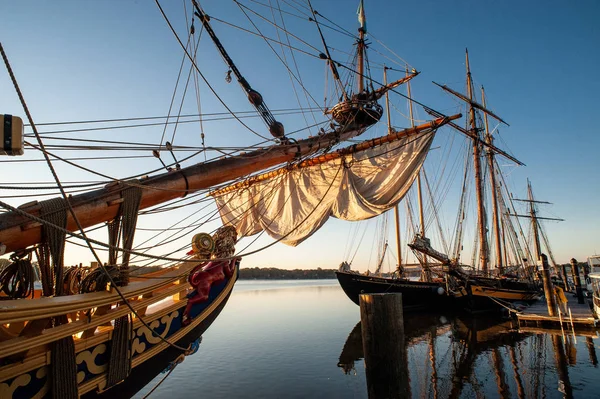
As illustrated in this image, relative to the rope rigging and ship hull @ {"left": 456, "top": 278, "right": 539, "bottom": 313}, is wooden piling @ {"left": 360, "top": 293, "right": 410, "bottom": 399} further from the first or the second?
ship hull @ {"left": 456, "top": 278, "right": 539, "bottom": 313}

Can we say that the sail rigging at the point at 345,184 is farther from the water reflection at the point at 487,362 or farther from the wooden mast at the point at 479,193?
the wooden mast at the point at 479,193

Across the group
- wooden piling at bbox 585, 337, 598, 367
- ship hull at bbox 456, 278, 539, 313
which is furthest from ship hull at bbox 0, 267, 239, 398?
ship hull at bbox 456, 278, 539, 313

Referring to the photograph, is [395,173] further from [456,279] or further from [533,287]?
[533,287]

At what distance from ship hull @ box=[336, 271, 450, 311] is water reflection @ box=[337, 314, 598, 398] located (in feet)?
19.1

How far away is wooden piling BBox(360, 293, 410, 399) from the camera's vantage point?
4465 mm

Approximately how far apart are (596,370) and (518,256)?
96.7ft

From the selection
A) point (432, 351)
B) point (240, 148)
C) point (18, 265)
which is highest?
point (240, 148)

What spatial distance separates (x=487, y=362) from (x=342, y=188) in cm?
690

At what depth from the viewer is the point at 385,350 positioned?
450 cm

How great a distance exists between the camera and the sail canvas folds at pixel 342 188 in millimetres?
10445

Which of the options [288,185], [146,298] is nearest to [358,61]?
[288,185]

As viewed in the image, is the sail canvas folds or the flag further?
the flag

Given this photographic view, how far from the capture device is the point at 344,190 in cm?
1113

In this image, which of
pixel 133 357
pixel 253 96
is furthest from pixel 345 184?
pixel 133 357
